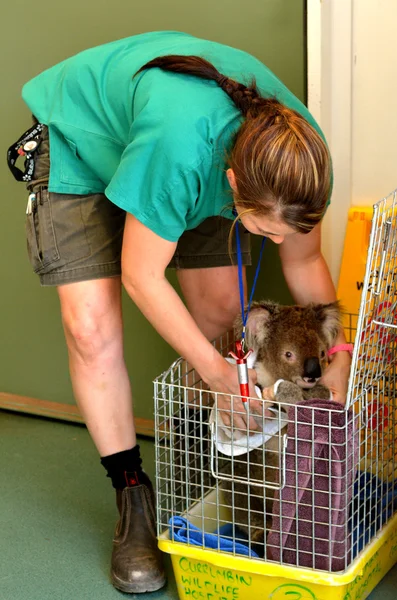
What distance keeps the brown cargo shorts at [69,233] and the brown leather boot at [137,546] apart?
46cm

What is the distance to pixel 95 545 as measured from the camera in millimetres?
1808

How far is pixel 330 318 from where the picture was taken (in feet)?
5.24

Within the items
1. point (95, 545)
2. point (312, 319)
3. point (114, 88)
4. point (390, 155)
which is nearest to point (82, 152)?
point (114, 88)

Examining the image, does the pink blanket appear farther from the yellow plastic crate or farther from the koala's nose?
the koala's nose

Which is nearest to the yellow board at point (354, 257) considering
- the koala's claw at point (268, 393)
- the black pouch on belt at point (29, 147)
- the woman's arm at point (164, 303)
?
the koala's claw at point (268, 393)

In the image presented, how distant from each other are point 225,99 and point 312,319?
0.47 meters

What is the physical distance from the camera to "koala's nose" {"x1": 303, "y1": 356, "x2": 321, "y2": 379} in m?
1.56

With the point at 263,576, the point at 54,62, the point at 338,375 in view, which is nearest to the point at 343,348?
the point at 338,375

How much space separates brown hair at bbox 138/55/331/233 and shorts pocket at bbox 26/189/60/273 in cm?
43

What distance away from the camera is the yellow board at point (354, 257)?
6.15 feet

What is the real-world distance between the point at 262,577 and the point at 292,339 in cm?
44

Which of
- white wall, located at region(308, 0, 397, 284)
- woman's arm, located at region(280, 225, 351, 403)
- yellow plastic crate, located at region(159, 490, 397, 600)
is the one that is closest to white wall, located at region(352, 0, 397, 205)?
white wall, located at region(308, 0, 397, 284)

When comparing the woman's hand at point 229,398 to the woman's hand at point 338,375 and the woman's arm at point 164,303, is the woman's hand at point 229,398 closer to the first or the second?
the woman's arm at point 164,303

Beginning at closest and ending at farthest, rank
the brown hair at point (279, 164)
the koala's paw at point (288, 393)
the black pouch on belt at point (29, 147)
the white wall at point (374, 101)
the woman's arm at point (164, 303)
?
the brown hair at point (279, 164), the woman's arm at point (164, 303), the koala's paw at point (288, 393), the black pouch on belt at point (29, 147), the white wall at point (374, 101)
